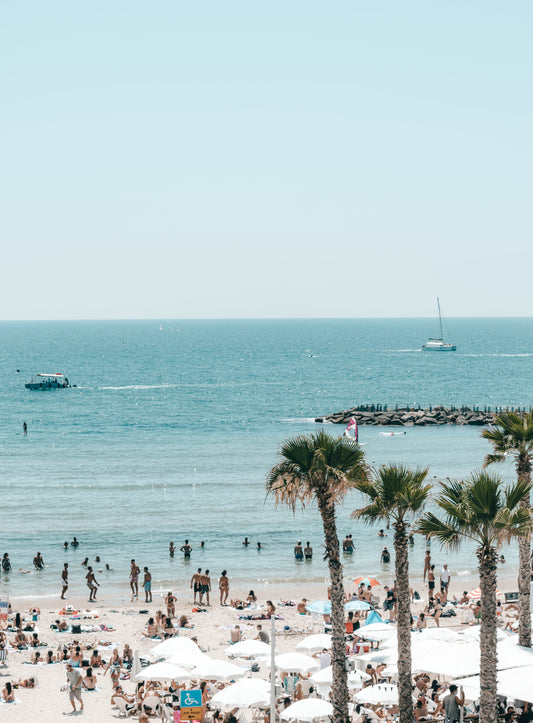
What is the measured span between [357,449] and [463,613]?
54.9 ft

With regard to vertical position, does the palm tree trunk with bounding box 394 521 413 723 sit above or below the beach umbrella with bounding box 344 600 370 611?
above

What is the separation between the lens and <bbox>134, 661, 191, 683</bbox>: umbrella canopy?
79.0 feet

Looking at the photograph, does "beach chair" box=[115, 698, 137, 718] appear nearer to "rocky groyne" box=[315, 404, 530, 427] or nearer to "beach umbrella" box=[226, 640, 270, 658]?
"beach umbrella" box=[226, 640, 270, 658]

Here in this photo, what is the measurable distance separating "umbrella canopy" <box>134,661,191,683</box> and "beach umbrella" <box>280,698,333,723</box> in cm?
366

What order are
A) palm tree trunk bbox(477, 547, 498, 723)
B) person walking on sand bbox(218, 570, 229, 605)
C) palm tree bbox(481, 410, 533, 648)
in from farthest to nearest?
person walking on sand bbox(218, 570, 229, 605)
palm tree bbox(481, 410, 533, 648)
palm tree trunk bbox(477, 547, 498, 723)

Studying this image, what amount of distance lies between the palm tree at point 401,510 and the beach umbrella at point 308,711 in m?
1.76

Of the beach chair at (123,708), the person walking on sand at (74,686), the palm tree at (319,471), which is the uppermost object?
the palm tree at (319,471)

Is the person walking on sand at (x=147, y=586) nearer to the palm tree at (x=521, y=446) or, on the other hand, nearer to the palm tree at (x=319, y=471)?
the palm tree at (x=521, y=446)

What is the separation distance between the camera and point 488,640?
61.6ft

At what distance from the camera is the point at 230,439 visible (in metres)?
91.1

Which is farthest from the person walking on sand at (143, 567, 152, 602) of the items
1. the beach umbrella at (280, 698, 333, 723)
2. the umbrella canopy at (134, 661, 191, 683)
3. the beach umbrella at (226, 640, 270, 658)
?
the beach umbrella at (280, 698, 333, 723)

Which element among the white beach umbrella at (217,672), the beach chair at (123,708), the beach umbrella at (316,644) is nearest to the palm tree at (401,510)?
the white beach umbrella at (217,672)

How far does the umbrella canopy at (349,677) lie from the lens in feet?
77.0

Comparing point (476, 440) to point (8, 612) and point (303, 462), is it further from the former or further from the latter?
point (303, 462)
